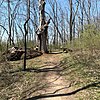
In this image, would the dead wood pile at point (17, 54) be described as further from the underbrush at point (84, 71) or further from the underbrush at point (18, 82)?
the underbrush at point (84, 71)

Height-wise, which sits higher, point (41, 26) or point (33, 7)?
point (33, 7)

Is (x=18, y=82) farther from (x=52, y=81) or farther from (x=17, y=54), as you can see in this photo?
(x=17, y=54)

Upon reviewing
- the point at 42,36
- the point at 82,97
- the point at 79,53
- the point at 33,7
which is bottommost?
the point at 82,97

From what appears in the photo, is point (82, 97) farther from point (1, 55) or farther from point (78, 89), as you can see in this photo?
point (1, 55)

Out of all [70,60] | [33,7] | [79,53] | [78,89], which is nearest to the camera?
[78,89]

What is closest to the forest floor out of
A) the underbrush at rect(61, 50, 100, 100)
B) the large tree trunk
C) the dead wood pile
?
the underbrush at rect(61, 50, 100, 100)

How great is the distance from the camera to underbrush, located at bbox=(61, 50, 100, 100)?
25.1 feet

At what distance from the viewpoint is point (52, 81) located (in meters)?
9.70

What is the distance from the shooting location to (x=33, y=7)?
34.9 metres

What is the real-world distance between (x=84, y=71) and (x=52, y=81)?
1701mm

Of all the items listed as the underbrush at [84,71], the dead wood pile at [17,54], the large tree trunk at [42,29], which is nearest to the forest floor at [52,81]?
the underbrush at [84,71]

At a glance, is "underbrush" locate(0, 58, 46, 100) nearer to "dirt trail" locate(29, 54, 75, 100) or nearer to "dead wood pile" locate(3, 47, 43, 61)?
"dirt trail" locate(29, 54, 75, 100)

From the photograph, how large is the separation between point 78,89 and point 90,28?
248 inches

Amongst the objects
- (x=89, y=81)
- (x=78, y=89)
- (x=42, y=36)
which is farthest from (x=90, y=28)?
(x=78, y=89)
